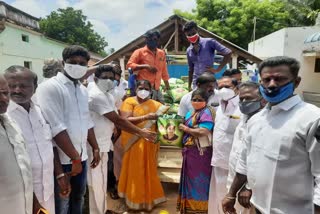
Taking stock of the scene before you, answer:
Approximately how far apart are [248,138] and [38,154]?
153cm

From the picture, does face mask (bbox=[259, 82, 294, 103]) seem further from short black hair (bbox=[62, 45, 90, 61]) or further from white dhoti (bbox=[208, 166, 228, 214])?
short black hair (bbox=[62, 45, 90, 61])

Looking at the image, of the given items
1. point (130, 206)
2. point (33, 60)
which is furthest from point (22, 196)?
point (33, 60)

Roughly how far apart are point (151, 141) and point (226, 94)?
1.19m

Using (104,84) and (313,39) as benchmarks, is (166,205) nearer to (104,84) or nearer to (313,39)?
(104,84)

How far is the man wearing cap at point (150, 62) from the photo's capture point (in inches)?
169

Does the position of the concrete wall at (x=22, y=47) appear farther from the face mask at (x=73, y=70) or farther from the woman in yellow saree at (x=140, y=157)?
the face mask at (x=73, y=70)

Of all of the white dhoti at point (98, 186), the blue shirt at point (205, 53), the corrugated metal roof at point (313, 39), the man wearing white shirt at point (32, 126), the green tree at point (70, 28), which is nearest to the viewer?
the man wearing white shirt at point (32, 126)

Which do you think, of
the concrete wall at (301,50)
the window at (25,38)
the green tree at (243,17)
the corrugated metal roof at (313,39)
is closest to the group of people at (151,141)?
the corrugated metal roof at (313,39)

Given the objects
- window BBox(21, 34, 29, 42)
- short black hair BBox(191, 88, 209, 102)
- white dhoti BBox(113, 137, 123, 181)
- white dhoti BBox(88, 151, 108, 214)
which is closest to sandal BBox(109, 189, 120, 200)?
white dhoti BBox(113, 137, 123, 181)

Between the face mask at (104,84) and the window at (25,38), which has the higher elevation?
the window at (25,38)

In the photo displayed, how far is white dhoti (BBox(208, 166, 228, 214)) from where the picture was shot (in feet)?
9.70

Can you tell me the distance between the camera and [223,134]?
9.18 feet

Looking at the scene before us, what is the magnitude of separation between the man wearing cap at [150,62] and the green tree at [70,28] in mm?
32403

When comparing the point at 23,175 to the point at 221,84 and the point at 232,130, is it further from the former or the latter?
the point at 221,84
